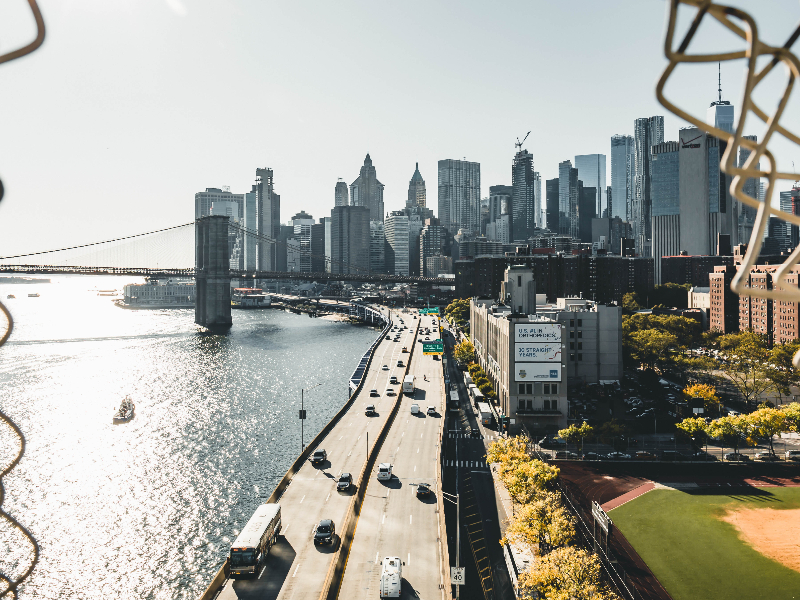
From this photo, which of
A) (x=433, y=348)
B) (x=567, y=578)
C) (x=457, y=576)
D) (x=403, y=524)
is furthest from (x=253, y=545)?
(x=433, y=348)

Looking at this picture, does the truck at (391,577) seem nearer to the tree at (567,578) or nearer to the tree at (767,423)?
the tree at (567,578)

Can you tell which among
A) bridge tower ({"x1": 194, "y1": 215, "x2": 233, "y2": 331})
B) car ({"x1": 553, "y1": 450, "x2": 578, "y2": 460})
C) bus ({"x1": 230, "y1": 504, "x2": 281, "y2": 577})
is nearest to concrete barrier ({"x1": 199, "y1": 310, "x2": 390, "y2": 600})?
bus ({"x1": 230, "y1": 504, "x2": 281, "y2": 577})

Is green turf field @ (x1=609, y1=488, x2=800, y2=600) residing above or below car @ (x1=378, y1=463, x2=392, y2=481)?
below

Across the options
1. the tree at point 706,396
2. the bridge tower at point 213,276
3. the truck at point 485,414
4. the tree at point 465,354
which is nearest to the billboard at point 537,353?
the truck at point 485,414

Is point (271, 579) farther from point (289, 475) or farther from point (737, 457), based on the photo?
point (737, 457)

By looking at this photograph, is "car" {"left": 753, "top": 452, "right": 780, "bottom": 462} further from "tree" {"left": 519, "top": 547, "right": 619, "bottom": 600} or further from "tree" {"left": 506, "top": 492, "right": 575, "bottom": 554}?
"tree" {"left": 519, "top": 547, "right": 619, "bottom": 600}
